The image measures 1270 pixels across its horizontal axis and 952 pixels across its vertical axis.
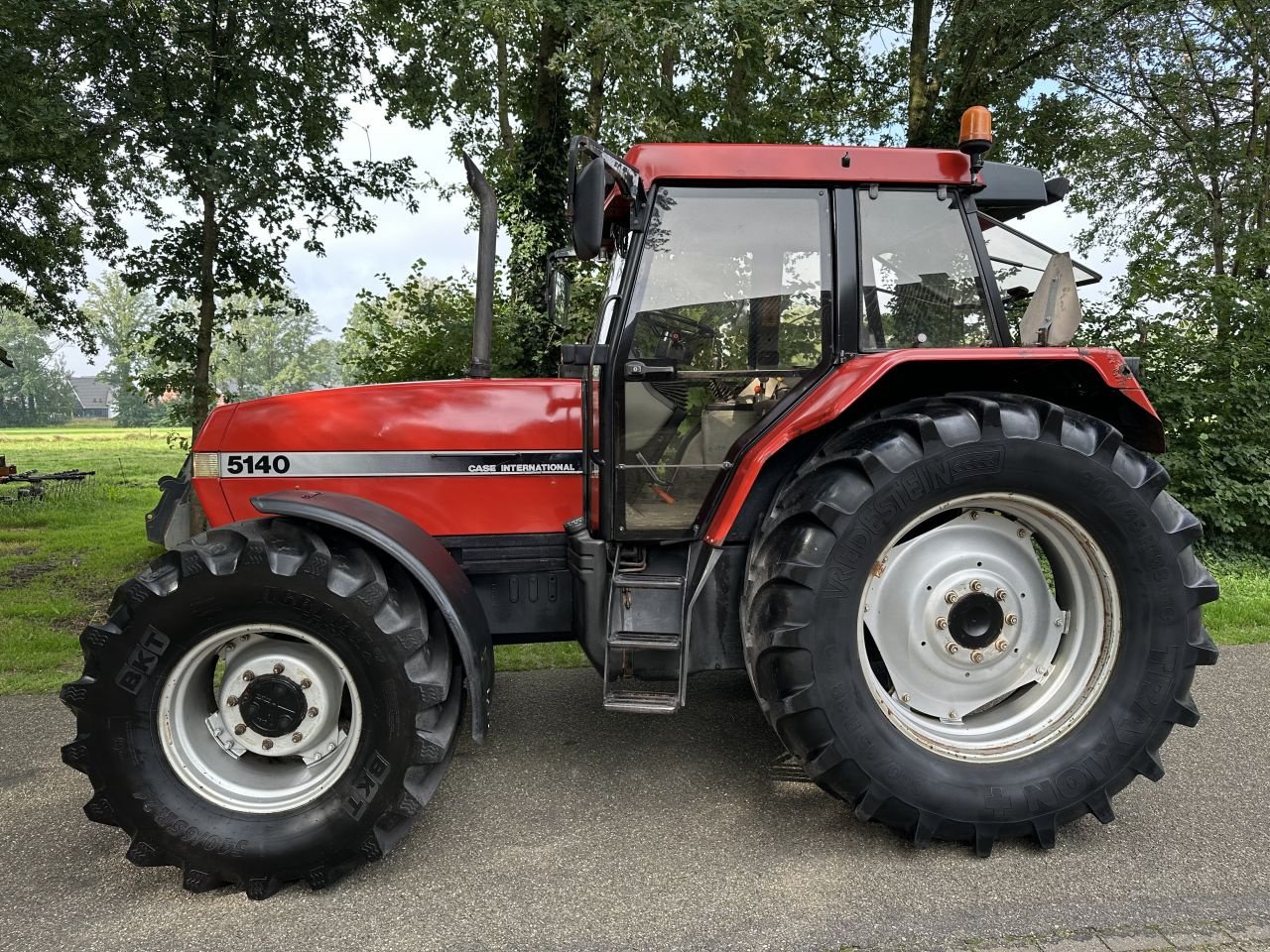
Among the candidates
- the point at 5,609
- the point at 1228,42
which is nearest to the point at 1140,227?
the point at 1228,42

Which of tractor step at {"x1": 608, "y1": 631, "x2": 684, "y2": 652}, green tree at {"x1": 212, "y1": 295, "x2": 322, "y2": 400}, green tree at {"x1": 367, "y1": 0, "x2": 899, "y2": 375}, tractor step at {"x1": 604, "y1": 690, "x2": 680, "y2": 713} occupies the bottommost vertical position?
tractor step at {"x1": 604, "y1": 690, "x2": 680, "y2": 713}

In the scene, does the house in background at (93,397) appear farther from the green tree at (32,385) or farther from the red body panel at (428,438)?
the red body panel at (428,438)

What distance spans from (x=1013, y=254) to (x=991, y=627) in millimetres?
1381

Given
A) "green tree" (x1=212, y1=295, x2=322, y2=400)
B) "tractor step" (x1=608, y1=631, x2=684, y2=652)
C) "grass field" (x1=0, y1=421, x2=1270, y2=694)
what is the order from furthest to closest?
1. "green tree" (x1=212, y1=295, x2=322, y2=400)
2. "grass field" (x1=0, y1=421, x2=1270, y2=694)
3. "tractor step" (x1=608, y1=631, x2=684, y2=652)

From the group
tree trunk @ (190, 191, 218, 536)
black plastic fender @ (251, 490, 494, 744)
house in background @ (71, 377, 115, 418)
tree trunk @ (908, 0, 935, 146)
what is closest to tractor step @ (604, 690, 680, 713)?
black plastic fender @ (251, 490, 494, 744)

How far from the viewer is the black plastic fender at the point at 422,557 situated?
228cm

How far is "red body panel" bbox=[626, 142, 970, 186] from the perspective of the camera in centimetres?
252

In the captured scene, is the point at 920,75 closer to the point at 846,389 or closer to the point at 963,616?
the point at 846,389

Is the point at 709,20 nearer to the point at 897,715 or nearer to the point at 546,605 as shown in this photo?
the point at 546,605

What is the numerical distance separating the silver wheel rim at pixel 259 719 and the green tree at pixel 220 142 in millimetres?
4264

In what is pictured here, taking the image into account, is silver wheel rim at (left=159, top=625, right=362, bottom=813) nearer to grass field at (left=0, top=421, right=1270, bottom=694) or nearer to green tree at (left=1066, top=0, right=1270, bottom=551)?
Answer: grass field at (left=0, top=421, right=1270, bottom=694)

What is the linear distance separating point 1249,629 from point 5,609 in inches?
306

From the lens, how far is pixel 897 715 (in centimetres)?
244

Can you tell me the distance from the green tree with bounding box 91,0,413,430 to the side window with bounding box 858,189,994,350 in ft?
15.4
